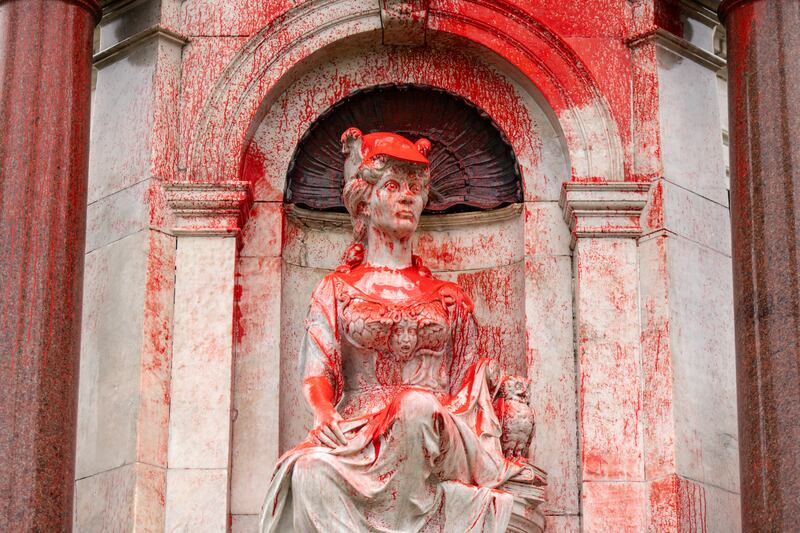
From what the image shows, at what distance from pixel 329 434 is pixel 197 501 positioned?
1.31m

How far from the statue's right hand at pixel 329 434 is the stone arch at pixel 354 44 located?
90.3 inches

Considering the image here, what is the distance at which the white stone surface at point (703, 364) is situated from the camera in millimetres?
14109

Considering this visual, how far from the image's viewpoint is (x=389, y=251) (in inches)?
565

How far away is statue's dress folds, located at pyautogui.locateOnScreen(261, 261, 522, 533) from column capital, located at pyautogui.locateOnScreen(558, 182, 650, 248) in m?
1.03

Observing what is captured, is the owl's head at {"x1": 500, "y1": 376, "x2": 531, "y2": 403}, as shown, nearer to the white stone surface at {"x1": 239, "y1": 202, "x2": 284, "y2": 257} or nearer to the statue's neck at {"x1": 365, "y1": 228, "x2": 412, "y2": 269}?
the statue's neck at {"x1": 365, "y1": 228, "x2": 412, "y2": 269}

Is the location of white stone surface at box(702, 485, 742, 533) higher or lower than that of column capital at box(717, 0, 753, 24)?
lower

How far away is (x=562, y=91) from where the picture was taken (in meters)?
15.1

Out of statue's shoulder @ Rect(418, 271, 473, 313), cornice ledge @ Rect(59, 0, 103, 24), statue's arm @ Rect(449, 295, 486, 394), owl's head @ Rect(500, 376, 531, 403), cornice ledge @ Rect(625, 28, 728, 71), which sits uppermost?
cornice ledge @ Rect(59, 0, 103, 24)

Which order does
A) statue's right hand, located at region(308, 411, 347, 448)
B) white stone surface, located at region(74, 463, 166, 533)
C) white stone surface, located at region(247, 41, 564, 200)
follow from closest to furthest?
1. statue's right hand, located at region(308, 411, 347, 448)
2. white stone surface, located at region(74, 463, 166, 533)
3. white stone surface, located at region(247, 41, 564, 200)

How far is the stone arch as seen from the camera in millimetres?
14891

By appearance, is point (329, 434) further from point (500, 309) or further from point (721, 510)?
point (721, 510)

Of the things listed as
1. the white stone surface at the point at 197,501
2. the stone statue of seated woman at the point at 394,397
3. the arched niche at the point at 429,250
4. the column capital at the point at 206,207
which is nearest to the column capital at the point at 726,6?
the arched niche at the point at 429,250

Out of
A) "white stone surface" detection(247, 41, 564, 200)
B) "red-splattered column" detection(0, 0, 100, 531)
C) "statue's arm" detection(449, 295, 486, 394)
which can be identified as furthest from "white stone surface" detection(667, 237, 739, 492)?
"red-splattered column" detection(0, 0, 100, 531)

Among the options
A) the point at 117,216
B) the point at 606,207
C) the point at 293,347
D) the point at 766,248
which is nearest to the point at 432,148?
the point at 606,207
